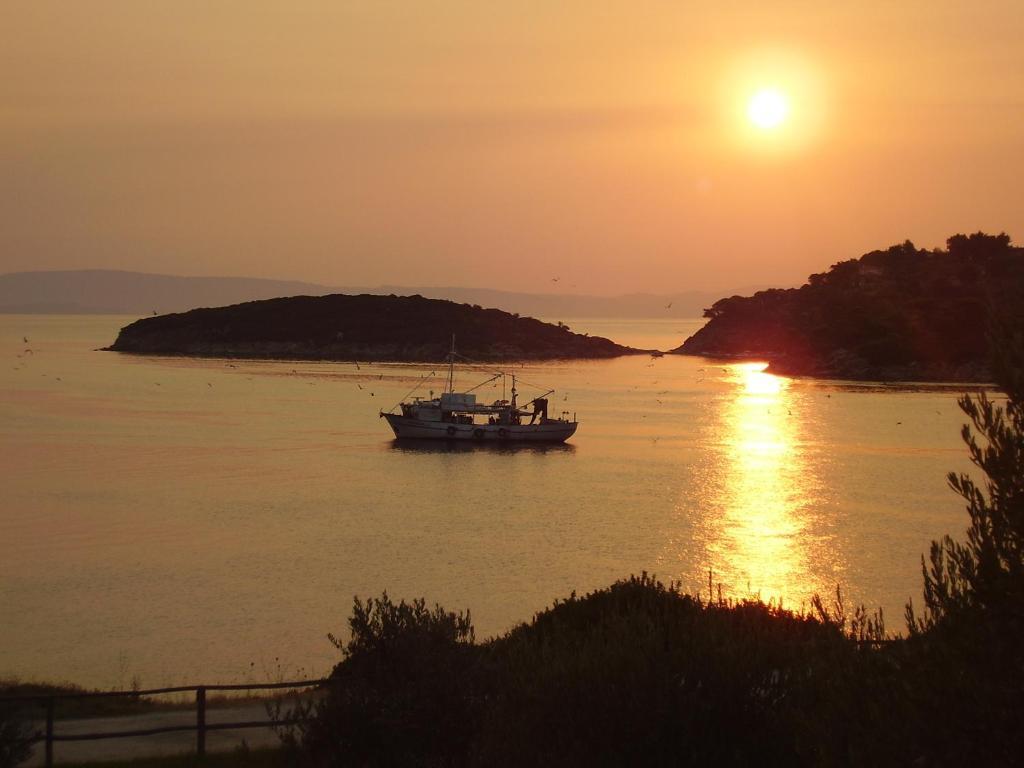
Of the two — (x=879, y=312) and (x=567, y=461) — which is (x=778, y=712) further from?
(x=879, y=312)

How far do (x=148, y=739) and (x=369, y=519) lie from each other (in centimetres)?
3645

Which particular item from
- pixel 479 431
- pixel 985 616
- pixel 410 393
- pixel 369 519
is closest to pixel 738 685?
pixel 985 616

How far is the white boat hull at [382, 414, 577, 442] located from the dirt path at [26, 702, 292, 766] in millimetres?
72134

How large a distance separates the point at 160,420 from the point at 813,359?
123137mm

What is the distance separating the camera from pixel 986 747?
29.1ft

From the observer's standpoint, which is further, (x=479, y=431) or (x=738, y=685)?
(x=479, y=431)

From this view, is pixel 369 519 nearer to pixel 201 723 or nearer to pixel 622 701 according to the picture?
pixel 201 723

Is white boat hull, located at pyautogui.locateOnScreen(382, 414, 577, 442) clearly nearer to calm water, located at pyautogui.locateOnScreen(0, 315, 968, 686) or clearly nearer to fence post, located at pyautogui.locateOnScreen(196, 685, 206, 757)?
calm water, located at pyautogui.locateOnScreen(0, 315, 968, 686)

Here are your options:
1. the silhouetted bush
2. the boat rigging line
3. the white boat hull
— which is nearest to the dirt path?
the silhouetted bush

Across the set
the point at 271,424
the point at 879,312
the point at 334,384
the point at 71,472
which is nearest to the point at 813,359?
the point at 879,312

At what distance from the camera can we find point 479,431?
9319cm

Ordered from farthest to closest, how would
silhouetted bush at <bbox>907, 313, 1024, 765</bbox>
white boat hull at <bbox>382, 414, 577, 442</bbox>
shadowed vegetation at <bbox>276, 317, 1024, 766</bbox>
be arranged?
white boat hull at <bbox>382, 414, 577, 442</bbox> → shadowed vegetation at <bbox>276, 317, 1024, 766</bbox> → silhouetted bush at <bbox>907, 313, 1024, 765</bbox>

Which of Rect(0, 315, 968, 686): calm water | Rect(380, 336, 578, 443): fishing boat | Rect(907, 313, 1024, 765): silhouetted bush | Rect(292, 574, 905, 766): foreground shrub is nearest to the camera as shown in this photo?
Rect(907, 313, 1024, 765): silhouetted bush

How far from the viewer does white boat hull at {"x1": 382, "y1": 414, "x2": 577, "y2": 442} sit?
92125 mm
